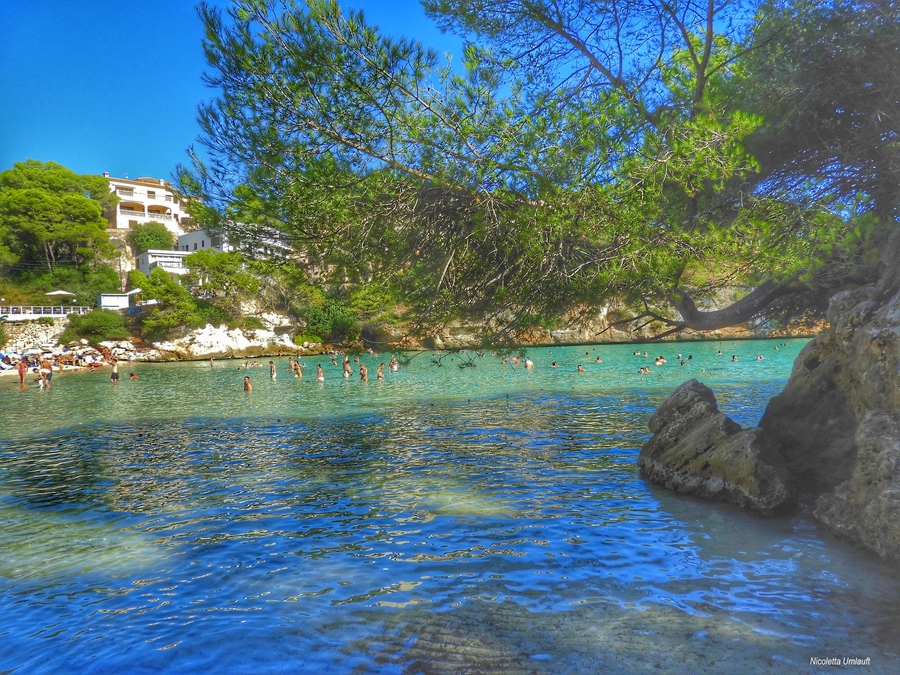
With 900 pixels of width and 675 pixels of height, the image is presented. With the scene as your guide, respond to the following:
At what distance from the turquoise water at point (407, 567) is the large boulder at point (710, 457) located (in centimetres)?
33

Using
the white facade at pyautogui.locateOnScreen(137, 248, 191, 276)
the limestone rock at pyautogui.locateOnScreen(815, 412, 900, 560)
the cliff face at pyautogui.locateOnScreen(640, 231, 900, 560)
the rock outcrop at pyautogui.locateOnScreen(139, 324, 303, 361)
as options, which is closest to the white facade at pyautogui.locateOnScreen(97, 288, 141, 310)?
the white facade at pyautogui.locateOnScreen(137, 248, 191, 276)

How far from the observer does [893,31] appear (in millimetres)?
8336

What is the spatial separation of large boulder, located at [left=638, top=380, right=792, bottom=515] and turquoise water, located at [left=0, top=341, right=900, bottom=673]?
0.33 meters

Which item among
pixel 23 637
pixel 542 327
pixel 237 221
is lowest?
pixel 23 637

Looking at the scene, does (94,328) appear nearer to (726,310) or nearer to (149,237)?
(149,237)

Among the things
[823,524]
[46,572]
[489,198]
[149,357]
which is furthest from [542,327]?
[149,357]

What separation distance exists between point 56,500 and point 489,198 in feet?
31.8

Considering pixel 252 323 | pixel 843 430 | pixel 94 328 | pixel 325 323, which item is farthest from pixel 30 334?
pixel 843 430

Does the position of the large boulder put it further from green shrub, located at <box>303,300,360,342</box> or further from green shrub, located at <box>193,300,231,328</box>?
green shrub, located at <box>193,300,231,328</box>

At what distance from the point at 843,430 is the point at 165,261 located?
76.5 meters

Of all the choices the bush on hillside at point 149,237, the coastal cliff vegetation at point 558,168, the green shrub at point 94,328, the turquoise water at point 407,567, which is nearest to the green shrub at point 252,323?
the green shrub at point 94,328

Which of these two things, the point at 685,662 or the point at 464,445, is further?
the point at 464,445

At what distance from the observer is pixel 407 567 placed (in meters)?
7.56

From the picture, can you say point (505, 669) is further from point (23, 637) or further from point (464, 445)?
point (464, 445)
